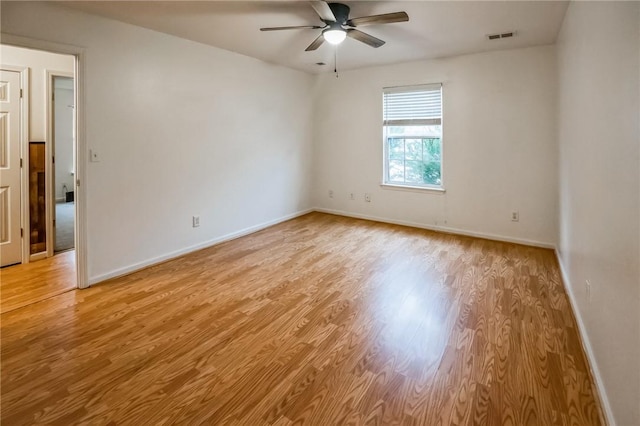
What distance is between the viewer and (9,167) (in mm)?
3754

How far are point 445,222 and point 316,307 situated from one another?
3.12 meters

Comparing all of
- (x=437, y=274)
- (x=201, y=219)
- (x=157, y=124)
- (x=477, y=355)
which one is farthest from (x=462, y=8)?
(x=201, y=219)

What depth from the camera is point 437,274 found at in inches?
140

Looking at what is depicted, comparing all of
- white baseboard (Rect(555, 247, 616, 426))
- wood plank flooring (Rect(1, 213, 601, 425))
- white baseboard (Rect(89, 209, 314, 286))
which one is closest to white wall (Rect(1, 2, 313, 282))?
white baseboard (Rect(89, 209, 314, 286))

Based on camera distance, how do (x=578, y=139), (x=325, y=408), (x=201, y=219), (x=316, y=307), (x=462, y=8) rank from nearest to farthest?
1. (x=325, y=408)
2. (x=578, y=139)
3. (x=316, y=307)
4. (x=462, y=8)
5. (x=201, y=219)

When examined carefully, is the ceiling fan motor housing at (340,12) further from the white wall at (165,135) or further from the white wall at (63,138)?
the white wall at (63,138)

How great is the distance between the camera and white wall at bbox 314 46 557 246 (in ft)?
14.3

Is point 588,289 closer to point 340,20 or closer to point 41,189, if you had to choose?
point 340,20

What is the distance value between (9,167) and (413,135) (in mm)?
5129

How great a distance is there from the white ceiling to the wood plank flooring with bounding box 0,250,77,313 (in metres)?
2.48

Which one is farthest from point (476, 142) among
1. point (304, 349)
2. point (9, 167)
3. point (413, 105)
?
point (9, 167)

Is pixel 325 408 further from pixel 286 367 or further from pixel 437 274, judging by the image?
pixel 437 274

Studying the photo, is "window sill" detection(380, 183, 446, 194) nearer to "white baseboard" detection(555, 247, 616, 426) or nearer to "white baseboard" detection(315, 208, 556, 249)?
"white baseboard" detection(315, 208, 556, 249)

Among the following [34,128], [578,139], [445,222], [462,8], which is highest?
[462,8]
